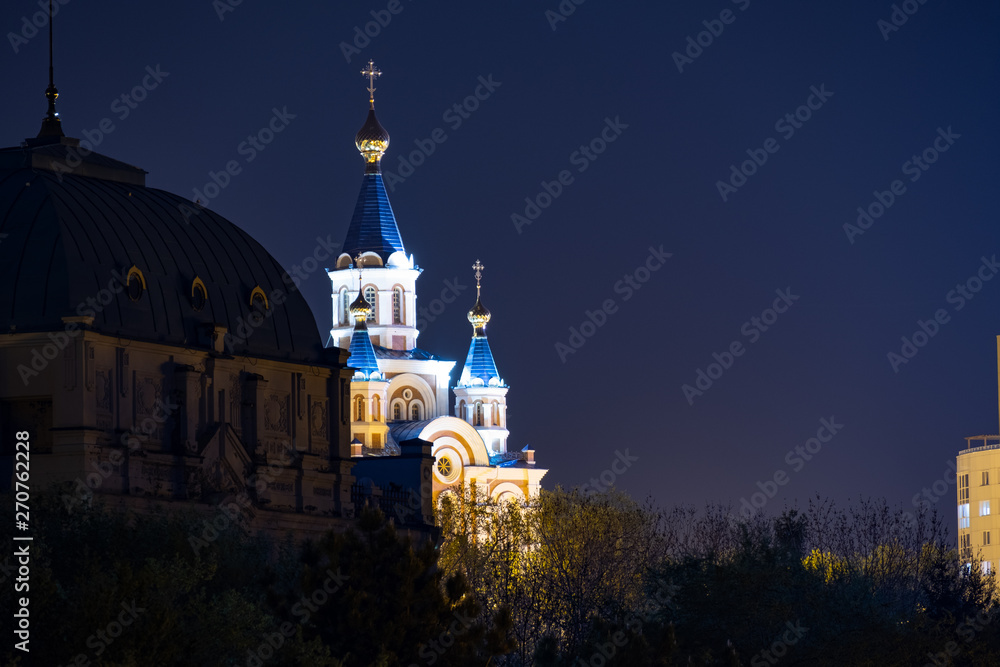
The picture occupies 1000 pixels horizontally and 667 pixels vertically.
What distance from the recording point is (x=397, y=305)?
5187 inches

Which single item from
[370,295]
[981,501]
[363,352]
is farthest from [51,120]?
[981,501]

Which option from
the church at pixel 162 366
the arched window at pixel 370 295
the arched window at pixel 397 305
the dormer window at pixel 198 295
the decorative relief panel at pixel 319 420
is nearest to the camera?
the church at pixel 162 366

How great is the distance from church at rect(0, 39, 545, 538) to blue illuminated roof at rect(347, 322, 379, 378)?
57165 millimetres

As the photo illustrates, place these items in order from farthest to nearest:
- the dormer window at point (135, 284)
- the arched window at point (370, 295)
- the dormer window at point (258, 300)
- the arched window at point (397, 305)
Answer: the arched window at point (397, 305) < the arched window at point (370, 295) < the dormer window at point (258, 300) < the dormer window at point (135, 284)

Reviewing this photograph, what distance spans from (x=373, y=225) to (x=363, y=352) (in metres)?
11.8

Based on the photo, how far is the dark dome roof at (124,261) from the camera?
170 feet

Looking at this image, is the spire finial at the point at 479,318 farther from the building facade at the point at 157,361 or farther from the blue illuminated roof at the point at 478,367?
the building facade at the point at 157,361

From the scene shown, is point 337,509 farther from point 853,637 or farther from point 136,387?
point 853,637

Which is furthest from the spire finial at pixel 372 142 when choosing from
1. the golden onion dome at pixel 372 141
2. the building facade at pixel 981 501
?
the building facade at pixel 981 501

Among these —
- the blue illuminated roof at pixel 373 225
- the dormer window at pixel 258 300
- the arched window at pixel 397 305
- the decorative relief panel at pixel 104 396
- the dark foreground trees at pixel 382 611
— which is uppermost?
the blue illuminated roof at pixel 373 225

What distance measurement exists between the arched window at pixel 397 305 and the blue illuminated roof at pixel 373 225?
229 cm

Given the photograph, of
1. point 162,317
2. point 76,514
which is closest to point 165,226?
point 162,317

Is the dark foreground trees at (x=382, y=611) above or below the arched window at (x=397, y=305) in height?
below

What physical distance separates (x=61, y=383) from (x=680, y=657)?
691 inches
